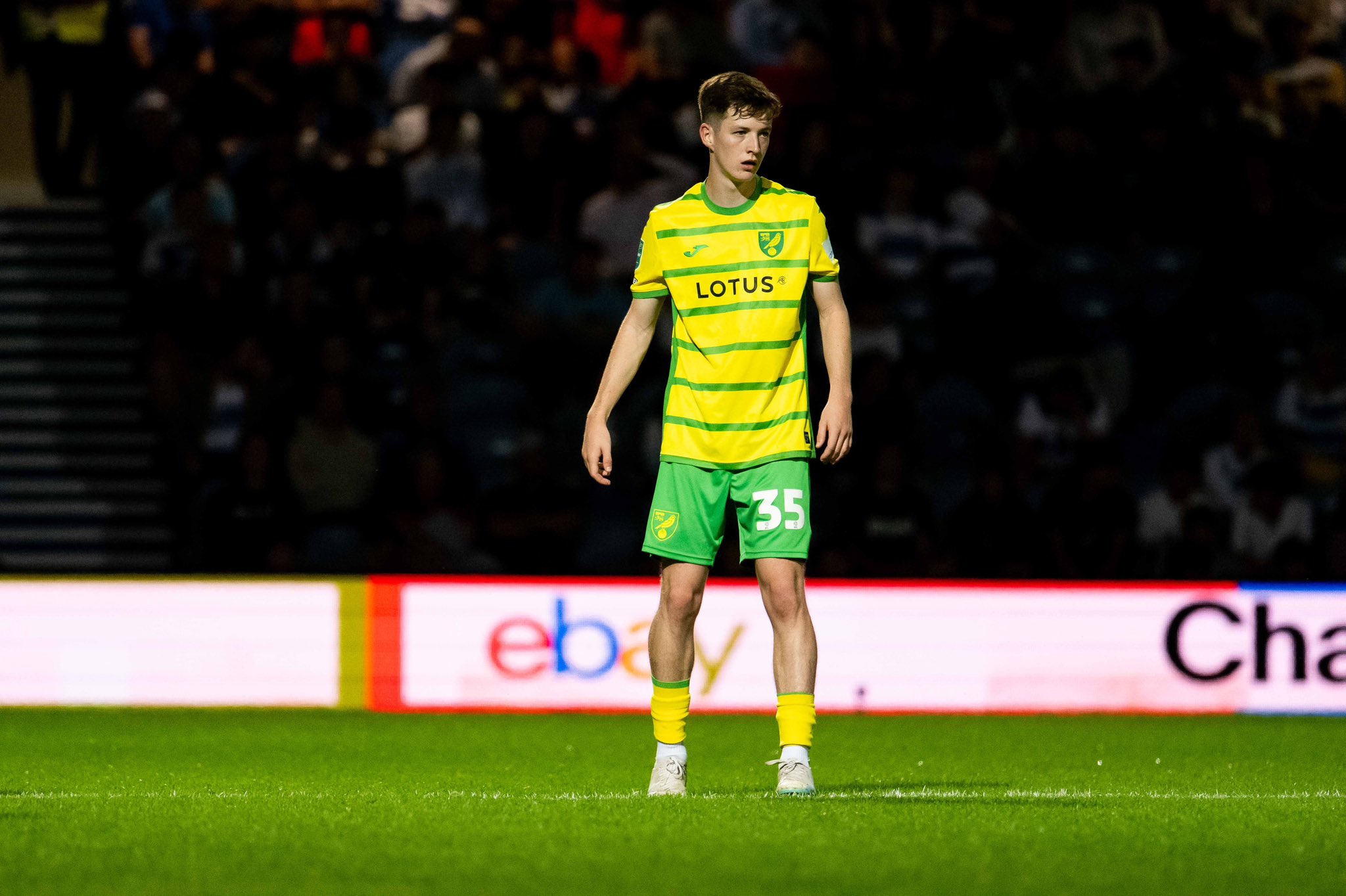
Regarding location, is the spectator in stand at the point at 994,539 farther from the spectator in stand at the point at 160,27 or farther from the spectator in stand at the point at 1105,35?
the spectator in stand at the point at 160,27

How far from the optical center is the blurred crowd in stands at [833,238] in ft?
39.2

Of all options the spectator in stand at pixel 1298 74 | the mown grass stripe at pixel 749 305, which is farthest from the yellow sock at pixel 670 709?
the spectator in stand at pixel 1298 74

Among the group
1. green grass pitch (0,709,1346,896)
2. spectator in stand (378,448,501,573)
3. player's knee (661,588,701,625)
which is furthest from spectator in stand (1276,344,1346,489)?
player's knee (661,588,701,625)

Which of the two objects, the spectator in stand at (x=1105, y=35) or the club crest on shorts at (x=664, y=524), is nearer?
the club crest on shorts at (x=664, y=524)

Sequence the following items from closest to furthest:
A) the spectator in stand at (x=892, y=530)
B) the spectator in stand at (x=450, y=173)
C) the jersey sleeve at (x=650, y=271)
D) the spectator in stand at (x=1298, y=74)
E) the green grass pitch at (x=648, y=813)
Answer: the green grass pitch at (x=648, y=813), the jersey sleeve at (x=650, y=271), the spectator in stand at (x=892, y=530), the spectator in stand at (x=450, y=173), the spectator in stand at (x=1298, y=74)

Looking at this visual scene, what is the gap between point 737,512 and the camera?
5695mm

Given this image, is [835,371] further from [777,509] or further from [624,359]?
[624,359]

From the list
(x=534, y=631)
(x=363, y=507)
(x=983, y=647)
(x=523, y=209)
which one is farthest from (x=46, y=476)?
(x=983, y=647)

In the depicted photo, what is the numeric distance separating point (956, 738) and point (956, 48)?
7.31m

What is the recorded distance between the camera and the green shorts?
561 cm

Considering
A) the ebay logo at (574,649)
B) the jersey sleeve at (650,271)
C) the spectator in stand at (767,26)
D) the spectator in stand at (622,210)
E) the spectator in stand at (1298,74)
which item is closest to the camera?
the jersey sleeve at (650,271)

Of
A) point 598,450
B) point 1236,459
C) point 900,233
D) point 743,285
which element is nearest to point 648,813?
point 598,450

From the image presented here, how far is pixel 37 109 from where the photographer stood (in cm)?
1443

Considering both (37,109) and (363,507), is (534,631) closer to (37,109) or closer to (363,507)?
(363,507)
